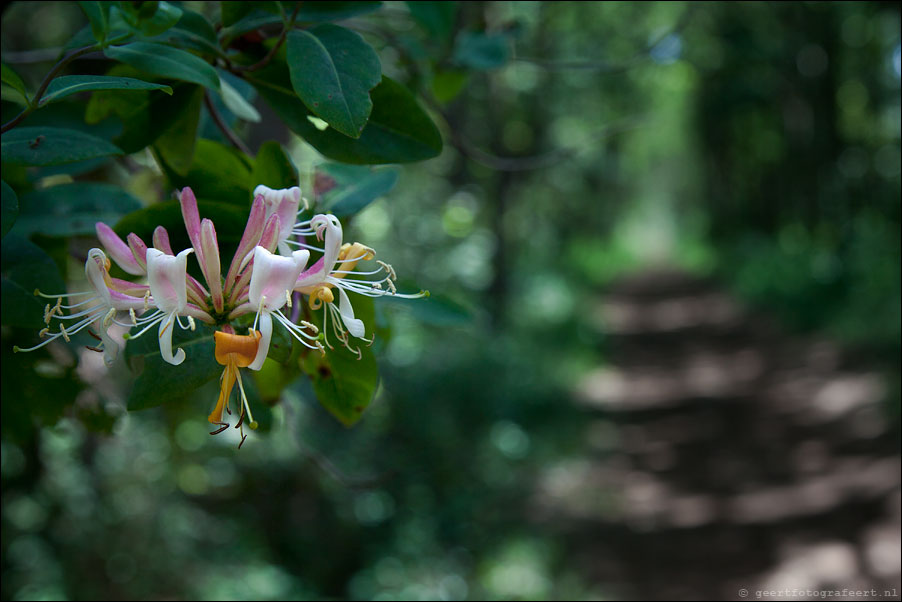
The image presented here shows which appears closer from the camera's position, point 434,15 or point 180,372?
point 180,372

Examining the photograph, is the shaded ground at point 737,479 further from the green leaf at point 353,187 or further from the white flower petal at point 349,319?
the white flower petal at point 349,319

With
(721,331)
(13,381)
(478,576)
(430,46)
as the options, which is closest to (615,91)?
(721,331)

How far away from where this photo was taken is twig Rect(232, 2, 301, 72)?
79cm

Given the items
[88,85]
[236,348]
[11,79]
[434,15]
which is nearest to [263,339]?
[236,348]

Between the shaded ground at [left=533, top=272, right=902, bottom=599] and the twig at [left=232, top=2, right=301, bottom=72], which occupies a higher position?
the twig at [left=232, top=2, right=301, bottom=72]

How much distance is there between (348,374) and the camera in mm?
769

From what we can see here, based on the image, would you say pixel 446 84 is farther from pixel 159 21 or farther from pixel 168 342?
pixel 168 342

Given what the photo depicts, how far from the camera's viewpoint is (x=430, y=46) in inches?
59.6

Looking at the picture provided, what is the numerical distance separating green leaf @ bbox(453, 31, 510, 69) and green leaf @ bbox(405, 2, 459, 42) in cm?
15

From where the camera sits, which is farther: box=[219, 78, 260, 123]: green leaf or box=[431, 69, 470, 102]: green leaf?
box=[431, 69, 470, 102]: green leaf

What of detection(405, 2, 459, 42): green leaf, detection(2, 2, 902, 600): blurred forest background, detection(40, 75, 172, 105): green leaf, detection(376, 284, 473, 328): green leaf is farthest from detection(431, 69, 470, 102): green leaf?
detection(40, 75, 172, 105): green leaf

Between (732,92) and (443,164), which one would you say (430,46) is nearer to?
(443,164)

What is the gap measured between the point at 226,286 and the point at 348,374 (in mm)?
193

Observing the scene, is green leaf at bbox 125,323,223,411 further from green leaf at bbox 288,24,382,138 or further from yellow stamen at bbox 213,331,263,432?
green leaf at bbox 288,24,382,138
